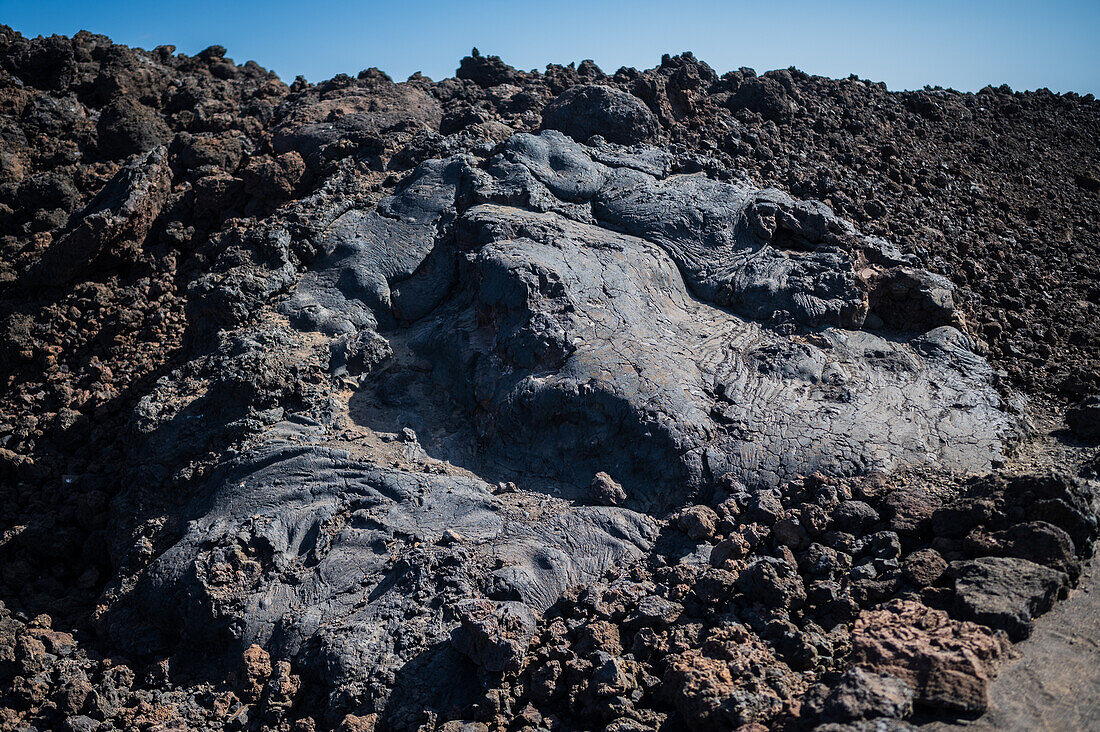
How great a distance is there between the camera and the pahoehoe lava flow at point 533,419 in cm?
410

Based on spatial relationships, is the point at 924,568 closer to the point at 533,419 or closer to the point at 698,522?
the point at 698,522

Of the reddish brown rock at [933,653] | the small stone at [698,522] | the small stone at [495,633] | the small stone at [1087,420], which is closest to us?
the reddish brown rock at [933,653]

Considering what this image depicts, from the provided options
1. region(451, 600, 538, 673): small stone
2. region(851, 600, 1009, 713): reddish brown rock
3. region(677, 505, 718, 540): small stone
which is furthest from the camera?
region(677, 505, 718, 540): small stone

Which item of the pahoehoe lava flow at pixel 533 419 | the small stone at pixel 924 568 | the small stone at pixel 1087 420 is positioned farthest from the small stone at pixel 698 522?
the small stone at pixel 1087 420

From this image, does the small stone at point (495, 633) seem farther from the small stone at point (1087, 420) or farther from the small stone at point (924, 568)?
the small stone at point (1087, 420)

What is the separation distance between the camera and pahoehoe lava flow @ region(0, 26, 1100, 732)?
4.10m

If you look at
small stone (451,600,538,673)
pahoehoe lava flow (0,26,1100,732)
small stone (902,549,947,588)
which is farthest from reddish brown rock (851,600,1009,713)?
small stone (451,600,538,673)

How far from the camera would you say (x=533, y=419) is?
5566mm

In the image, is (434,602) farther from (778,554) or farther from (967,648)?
(967,648)

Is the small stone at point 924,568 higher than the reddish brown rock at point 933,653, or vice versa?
the small stone at point 924,568

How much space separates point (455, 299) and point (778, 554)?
3.62m

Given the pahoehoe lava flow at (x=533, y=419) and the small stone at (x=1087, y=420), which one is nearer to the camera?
the pahoehoe lava flow at (x=533, y=419)

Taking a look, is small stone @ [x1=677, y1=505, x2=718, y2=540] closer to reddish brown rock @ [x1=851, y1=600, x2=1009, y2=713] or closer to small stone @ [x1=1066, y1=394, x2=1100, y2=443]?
reddish brown rock @ [x1=851, y1=600, x2=1009, y2=713]

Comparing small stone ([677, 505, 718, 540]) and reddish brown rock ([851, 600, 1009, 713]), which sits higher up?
small stone ([677, 505, 718, 540])
